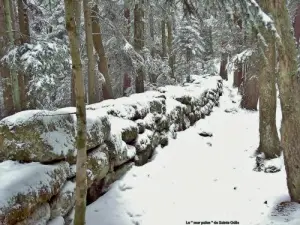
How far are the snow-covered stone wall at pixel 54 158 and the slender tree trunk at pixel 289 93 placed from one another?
2.93m

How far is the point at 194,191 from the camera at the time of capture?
646cm

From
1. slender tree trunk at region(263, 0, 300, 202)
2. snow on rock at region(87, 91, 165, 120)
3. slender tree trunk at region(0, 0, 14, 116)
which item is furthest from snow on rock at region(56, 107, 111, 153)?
slender tree trunk at region(0, 0, 14, 116)

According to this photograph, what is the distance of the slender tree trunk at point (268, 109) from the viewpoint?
7621 millimetres

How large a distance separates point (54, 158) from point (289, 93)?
3.51 metres

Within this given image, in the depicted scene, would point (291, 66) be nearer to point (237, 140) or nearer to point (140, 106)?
point (140, 106)

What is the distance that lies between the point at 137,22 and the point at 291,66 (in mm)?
8035

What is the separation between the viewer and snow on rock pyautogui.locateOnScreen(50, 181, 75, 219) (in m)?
4.30

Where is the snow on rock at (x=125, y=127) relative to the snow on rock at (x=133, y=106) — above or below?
below

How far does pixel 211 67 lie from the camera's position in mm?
31906

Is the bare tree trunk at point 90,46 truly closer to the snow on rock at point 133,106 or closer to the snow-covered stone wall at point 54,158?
the snow on rock at point 133,106

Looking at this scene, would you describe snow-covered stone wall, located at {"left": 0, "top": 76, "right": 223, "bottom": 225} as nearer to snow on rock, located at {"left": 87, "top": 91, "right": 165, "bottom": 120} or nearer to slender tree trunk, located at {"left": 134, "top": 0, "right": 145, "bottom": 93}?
Answer: snow on rock, located at {"left": 87, "top": 91, "right": 165, "bottom": 120}

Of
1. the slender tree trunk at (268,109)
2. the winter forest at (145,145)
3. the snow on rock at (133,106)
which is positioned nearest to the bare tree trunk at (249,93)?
the winter forest at (145,145)

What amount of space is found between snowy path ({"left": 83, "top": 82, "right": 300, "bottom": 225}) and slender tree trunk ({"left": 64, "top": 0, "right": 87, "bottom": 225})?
111cm

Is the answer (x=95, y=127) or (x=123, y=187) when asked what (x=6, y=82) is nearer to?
(x=95, y=127)
